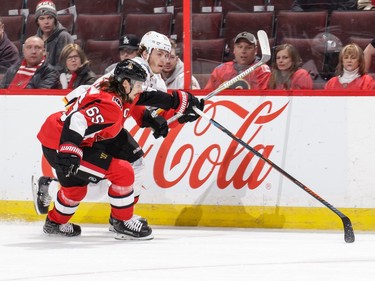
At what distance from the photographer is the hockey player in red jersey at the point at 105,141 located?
4.88 meters

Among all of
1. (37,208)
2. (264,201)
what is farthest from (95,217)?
(264,201)

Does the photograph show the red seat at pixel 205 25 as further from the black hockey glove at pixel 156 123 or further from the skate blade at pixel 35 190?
the skate blade at pixel 35 190

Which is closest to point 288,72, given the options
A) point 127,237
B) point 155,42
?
point 155,42

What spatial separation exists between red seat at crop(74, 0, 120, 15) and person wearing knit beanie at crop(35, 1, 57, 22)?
0.47 ft

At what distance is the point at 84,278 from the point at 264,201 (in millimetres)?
2021

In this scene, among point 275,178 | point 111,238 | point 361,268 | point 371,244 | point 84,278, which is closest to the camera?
point 84,278

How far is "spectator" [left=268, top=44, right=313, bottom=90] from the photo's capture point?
5574 mm

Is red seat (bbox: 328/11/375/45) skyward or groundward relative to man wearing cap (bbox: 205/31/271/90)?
skyward

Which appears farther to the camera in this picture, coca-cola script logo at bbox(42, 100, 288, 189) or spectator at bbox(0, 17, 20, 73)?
spectator at bbox(0, 17, 20, 73)

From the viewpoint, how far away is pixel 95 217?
5848 millimetres

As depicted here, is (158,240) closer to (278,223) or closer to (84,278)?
(278,223)

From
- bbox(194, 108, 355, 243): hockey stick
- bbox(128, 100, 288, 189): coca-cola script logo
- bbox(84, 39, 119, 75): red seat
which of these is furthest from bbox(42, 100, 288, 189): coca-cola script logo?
bbox(84, 39, 119, 75): red seat

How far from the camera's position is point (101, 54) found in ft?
A: 19.3

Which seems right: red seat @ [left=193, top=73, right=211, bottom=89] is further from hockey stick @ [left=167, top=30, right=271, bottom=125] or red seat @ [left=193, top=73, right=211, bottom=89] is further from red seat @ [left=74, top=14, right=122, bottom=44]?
red seat @ [left=74, top=14, right=122, bottom=44]
